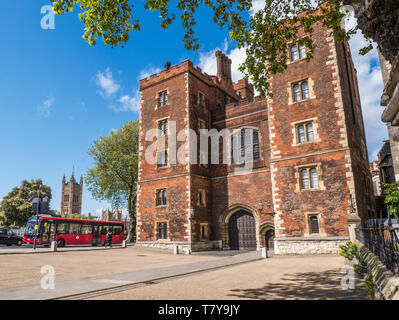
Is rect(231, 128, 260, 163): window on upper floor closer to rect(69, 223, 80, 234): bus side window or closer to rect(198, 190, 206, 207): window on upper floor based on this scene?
rect(198, 190, 206, 207): window on upper floor

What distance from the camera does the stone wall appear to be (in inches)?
658

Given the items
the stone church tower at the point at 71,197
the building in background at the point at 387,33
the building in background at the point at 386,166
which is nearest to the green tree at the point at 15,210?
the building in background at the point at 386,166

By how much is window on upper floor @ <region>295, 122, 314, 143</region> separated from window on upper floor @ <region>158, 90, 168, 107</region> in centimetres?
1262

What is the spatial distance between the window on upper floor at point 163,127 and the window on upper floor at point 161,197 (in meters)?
5.12

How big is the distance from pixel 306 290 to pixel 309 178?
12606 mm

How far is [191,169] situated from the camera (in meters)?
23.7

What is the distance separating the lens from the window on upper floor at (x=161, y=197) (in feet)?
82.1

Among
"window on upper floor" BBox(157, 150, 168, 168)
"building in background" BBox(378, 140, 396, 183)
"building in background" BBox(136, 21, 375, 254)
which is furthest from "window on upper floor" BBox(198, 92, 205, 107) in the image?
"building in background" BBox(378, 140, 396, 183)

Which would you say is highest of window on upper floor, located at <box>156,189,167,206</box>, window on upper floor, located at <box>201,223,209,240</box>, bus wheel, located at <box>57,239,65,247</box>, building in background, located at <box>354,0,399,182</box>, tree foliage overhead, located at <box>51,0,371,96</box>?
tree foliage overhead, located at <box>51,0,371,96</box>

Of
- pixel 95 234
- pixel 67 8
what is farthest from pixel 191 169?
pixel 67 8

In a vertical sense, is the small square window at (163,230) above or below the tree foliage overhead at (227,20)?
below

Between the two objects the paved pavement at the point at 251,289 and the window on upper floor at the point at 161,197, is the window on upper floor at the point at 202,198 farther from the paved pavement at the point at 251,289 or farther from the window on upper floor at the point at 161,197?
the paved pavement at the point at 251,289

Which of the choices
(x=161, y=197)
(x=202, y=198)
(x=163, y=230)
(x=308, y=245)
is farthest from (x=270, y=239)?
(x=161, y=197)
